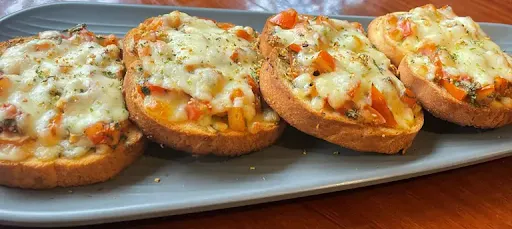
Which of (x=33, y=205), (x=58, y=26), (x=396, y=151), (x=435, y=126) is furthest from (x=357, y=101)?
(x=58, y=26)

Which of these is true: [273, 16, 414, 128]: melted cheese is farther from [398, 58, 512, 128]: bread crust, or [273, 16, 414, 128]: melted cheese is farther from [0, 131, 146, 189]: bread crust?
[0, 131, 146, 189]: bread crust

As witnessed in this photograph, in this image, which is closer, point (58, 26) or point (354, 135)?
Result: point (354, 135)

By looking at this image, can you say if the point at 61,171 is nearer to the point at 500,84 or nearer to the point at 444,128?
the point at 444,128

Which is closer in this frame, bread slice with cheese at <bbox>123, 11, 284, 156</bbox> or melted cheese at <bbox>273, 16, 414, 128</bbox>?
bread slice with cheese at <bbox>123, 11, 284, 156</bbox>

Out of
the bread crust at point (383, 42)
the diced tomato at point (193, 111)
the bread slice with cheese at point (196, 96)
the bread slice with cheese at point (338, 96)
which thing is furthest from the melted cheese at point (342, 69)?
the diced tomato at point (193, 111)

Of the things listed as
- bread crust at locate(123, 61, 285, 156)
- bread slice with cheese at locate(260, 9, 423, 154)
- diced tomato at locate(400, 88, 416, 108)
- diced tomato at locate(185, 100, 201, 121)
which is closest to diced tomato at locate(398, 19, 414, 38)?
bread slice with cheese at locate(260, 9, 423, 154)

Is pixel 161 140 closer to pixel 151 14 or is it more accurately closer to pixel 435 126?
pixel 151 14
